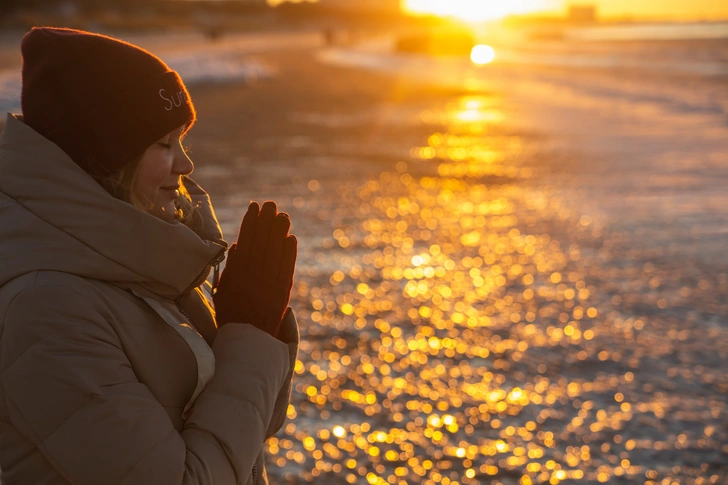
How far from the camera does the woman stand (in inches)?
51.1

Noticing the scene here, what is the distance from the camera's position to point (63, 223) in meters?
1.36

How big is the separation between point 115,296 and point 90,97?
366 millimetres

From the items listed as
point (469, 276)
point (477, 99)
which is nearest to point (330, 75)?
point (477, 99)

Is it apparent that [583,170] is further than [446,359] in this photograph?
Yes

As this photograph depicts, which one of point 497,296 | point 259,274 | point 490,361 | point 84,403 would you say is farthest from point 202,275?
point 497,296

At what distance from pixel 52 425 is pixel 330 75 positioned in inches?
1241

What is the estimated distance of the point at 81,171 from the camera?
140 centimetres

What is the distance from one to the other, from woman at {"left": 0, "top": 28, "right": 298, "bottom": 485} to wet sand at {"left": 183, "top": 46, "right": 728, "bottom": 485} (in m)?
2.18

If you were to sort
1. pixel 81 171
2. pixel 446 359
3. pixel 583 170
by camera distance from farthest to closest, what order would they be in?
pixel 583 170 < pixel 446 359 < pixel 81 171

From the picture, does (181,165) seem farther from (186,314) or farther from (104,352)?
(104,352)

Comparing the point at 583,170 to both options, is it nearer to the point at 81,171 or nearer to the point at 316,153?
the point at 316,153

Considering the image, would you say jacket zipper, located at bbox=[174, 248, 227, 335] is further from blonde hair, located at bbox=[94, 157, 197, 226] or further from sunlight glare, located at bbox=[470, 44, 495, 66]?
sunlight glare, located at bbox=[470, 44, 495, 66]

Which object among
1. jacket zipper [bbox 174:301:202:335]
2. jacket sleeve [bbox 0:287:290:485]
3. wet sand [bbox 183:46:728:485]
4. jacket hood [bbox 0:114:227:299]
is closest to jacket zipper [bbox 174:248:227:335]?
jacket zipper [bbox 174:301:202:335]

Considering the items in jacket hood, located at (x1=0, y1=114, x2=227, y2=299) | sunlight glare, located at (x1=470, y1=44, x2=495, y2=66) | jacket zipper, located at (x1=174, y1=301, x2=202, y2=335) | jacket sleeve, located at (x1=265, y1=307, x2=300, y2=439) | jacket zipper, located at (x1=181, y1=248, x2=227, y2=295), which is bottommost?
sunlight glare, located at (x1=470, y1=44, x2=495, y2=66)
